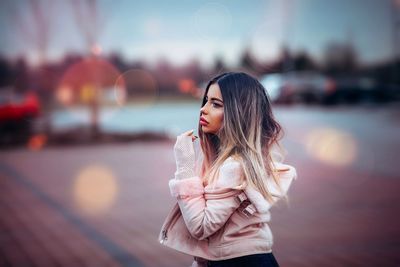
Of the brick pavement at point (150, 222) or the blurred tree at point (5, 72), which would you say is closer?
the brick pavement at point (150, 222)

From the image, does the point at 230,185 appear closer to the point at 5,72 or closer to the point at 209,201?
the point at 209,201

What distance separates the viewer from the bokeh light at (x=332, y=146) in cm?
1099

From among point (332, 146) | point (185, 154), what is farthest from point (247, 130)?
point (332, 146)

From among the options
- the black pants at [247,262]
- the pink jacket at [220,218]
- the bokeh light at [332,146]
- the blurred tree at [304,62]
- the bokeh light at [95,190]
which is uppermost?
the pink jacket at [220,218]

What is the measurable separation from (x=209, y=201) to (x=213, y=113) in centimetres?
34

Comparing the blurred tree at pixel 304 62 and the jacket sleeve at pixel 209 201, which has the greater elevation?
the jacket sleeve at pixel 209 201

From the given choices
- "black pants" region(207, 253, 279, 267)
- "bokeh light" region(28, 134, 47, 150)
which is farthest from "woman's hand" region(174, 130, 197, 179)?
"bokeh light" region(28, 134, 47, 150)

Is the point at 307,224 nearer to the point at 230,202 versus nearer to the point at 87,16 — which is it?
the point at 230,202

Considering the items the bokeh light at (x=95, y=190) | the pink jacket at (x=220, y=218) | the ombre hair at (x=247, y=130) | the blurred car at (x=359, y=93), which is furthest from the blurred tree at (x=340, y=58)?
the pink jacket at (x=220, y=218)

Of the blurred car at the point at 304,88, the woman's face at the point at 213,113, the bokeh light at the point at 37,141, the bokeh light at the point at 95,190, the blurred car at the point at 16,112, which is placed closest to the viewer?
the woman's face at the point at 213,113

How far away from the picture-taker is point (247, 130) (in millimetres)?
2127

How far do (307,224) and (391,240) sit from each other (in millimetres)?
961

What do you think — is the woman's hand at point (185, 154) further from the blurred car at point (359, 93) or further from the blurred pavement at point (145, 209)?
the blurred car at point (359, 93)

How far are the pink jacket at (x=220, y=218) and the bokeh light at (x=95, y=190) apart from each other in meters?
4.70
